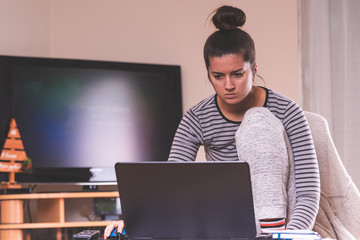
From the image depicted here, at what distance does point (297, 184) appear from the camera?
1.42 metres

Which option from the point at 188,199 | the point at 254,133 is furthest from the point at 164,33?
the point at 188,199

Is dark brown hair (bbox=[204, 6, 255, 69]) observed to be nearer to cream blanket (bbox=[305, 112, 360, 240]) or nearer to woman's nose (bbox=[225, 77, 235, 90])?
woman's nose (bbox=[225, 77, 235, 90])

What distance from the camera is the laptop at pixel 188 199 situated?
1101 mm

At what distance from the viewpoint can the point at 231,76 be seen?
1.50 meters

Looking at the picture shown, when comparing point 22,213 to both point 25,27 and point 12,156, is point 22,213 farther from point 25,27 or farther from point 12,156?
point 25,27

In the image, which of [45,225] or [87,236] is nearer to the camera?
[87,236]

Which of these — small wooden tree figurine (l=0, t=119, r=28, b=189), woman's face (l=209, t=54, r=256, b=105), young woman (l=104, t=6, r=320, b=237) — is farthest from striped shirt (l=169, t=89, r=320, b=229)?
small wooden tree figurine (l=0, t=119, r=28, b=189)

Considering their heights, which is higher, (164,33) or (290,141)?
(164,33)

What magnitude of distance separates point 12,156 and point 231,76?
171 centimetres

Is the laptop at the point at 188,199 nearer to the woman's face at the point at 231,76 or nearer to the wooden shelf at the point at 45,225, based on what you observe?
the woman's face at the point at 231,76

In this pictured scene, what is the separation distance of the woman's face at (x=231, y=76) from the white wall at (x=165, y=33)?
1835mm

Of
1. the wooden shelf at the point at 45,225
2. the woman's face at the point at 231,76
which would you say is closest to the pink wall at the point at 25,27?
the wooden shelf at the point at 45,225

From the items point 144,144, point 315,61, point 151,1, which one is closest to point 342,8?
point 315,61

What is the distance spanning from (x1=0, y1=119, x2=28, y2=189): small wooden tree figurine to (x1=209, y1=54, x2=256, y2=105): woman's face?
1.64 meters
